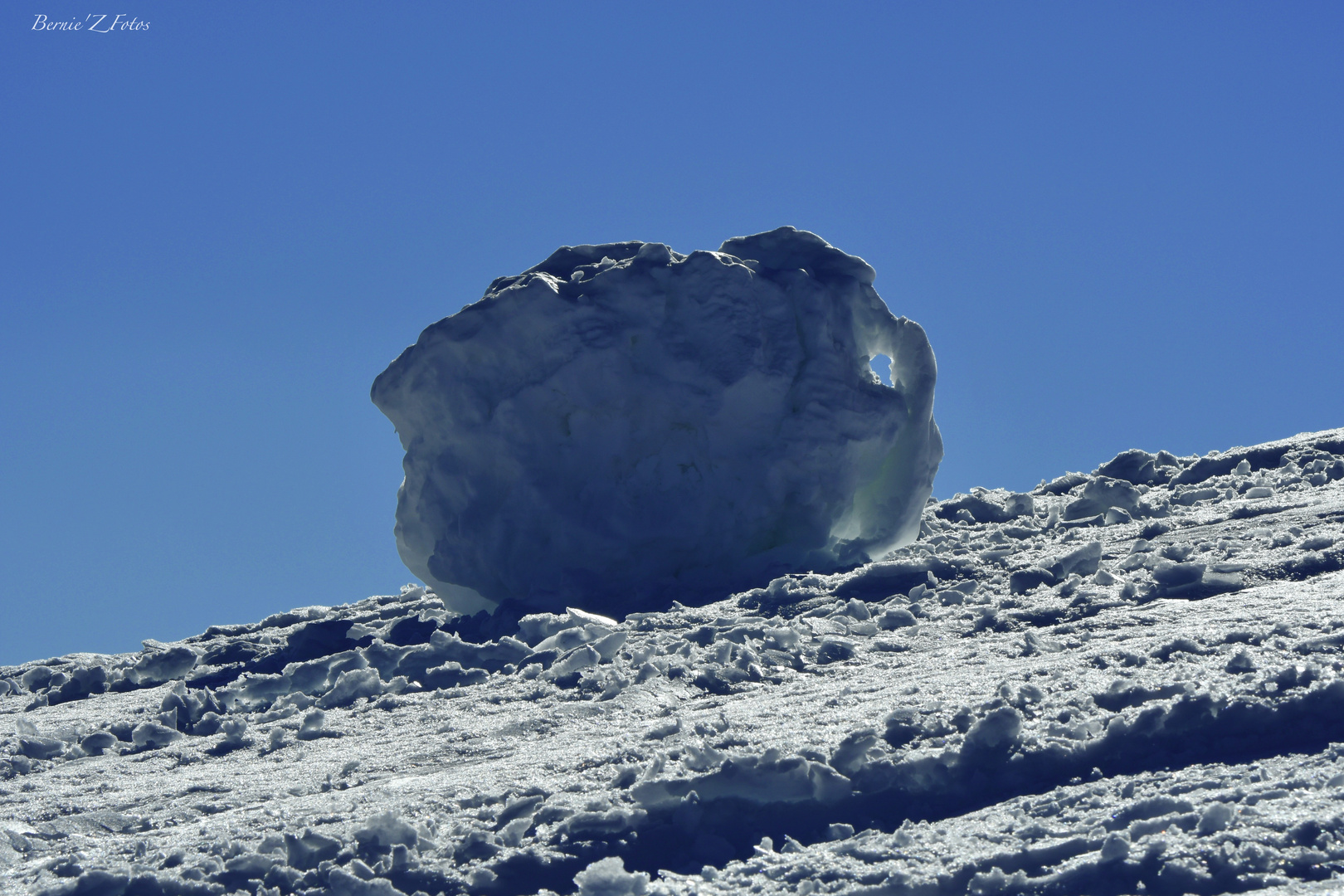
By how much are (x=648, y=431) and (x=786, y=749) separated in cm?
503

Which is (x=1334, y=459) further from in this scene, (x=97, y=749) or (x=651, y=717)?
(x=97, y=749)

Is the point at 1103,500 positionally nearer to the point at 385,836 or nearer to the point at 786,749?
the point at 786,749

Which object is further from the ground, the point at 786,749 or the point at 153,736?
the point at 153,736

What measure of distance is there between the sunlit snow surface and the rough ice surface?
926 mm

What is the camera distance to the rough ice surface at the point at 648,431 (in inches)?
345

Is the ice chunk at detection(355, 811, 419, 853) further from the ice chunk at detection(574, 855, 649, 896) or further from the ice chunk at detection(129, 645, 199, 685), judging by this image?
the ice chunk at detection(129, 645, 199, 685)

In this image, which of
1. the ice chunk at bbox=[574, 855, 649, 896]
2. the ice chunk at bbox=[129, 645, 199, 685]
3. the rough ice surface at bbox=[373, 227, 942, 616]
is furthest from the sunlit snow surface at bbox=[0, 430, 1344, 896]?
the rough ice surface at bbox=[373, 227, 942, 616]

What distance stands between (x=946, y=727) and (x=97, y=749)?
4.44 m

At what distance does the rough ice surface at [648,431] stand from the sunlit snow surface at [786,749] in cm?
93

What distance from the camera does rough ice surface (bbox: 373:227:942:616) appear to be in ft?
28.8

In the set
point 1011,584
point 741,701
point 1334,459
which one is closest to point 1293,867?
point 741,701

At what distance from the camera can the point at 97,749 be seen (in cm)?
619

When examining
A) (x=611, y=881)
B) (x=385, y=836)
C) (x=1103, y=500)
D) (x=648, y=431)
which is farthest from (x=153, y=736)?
(x=1103, y=500)

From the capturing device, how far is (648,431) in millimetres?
8953
